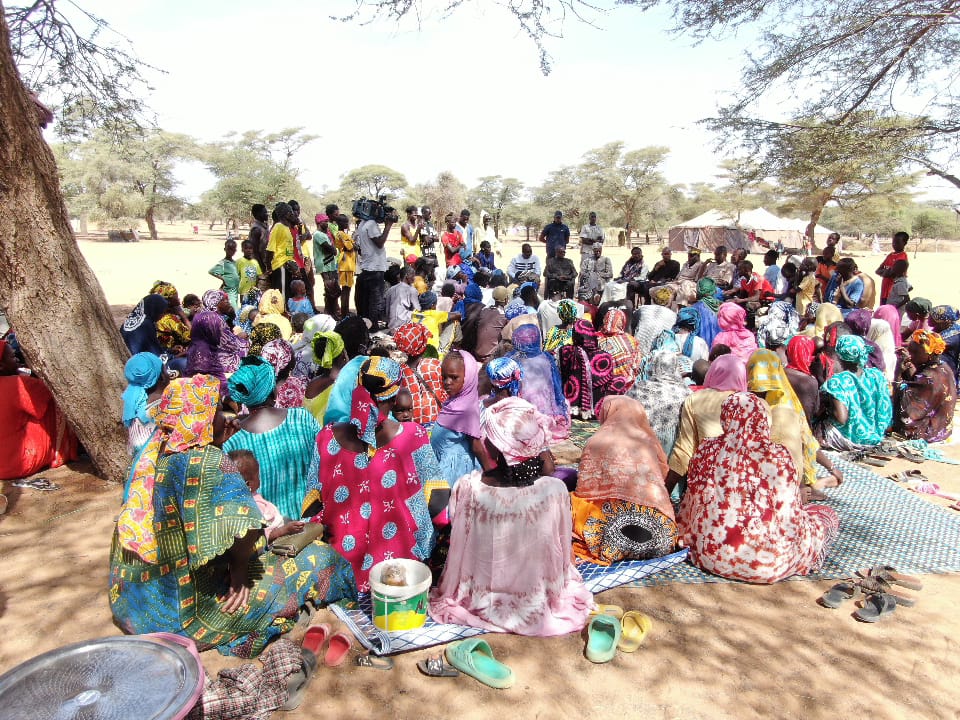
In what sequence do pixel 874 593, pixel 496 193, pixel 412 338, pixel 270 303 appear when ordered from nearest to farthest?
pixel 874 593
pixel 412 338
pixel 270 303
pixel 496 193

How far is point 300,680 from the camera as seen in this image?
2.92 meters

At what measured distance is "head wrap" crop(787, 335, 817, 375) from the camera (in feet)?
20.2

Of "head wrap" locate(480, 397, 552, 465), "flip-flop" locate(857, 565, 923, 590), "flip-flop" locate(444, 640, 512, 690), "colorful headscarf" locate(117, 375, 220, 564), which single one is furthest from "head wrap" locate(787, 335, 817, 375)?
"colorful headscarf" locate(117, 375, 220, 564)

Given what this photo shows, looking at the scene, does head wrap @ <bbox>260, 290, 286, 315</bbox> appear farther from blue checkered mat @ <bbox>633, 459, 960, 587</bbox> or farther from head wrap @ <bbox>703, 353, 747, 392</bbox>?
blue checkered mat @ <bbox>633, 459, 960, 587</bbox>

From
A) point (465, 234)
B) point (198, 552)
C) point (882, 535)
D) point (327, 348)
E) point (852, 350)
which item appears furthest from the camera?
point (465, 234)

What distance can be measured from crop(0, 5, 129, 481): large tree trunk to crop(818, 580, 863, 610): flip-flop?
5.09 m

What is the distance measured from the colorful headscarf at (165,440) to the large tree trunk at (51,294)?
2.43 meters

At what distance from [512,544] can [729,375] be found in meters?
2.38

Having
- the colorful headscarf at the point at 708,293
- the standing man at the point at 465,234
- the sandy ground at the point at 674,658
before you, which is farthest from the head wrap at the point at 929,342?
the standing man at the point at 465,234

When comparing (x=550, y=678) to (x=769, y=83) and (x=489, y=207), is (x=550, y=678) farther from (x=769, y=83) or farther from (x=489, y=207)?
(x=489, y=207)

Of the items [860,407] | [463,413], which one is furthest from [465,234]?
[463,413]

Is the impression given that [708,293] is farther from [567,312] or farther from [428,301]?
[428,301]

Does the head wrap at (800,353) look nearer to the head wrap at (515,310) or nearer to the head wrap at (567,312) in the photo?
the head wrap at (567,312)

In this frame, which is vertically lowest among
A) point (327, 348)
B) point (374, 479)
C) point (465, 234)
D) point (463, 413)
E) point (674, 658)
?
point (674, 658)
